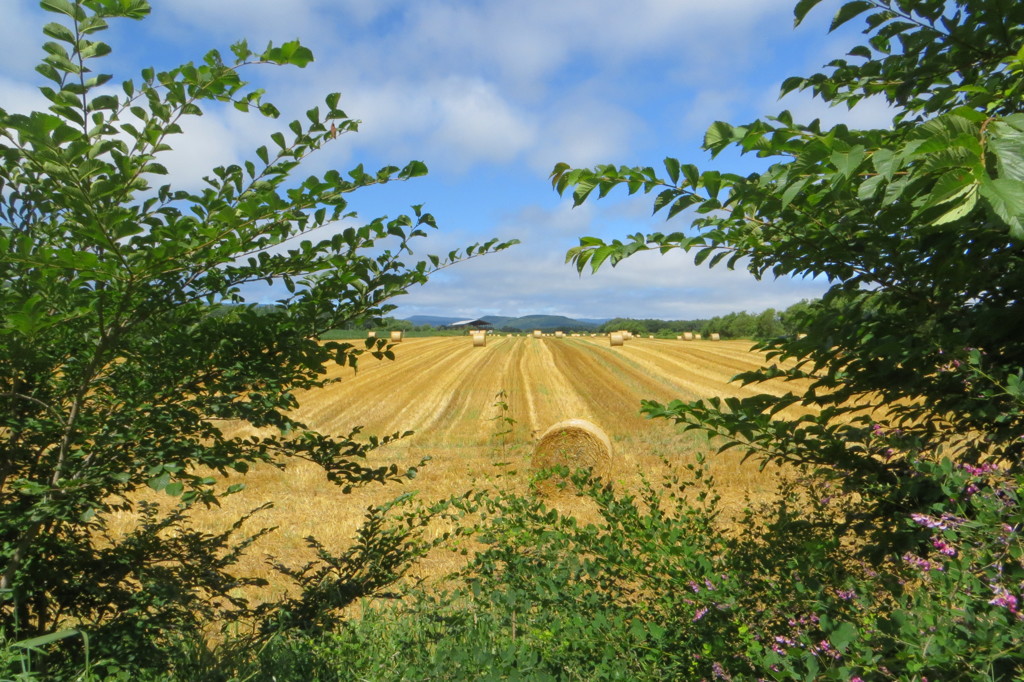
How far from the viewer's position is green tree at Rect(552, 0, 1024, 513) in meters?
1.85

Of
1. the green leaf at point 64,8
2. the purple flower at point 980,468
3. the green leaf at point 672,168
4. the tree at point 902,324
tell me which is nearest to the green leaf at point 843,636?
the tree at point 902,324

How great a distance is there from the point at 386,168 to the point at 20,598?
238cm

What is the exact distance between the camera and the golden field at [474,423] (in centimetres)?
820

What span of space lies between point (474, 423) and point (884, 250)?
13.7 m

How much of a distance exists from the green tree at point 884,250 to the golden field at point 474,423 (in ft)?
5.05

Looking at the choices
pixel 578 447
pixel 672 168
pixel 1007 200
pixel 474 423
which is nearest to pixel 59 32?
pixel 672 168

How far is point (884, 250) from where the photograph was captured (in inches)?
90.0

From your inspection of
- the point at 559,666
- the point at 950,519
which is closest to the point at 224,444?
the point at 559,666

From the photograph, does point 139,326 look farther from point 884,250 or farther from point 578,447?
point 578,447

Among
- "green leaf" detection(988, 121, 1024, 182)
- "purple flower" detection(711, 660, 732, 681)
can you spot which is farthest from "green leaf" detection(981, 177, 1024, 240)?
"purple flower" detection(711, 660, 732, 681)

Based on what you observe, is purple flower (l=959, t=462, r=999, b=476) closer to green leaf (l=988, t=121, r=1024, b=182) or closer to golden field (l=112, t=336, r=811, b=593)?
green leaf (l=988, t=121, r=1024, b=182)

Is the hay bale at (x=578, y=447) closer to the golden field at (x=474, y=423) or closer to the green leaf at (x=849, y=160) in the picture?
the golden field at (x=474, y=423)

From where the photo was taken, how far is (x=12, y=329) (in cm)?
207

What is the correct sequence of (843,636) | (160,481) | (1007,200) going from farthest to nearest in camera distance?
(160,481) → (843,636) → (1007,200)
